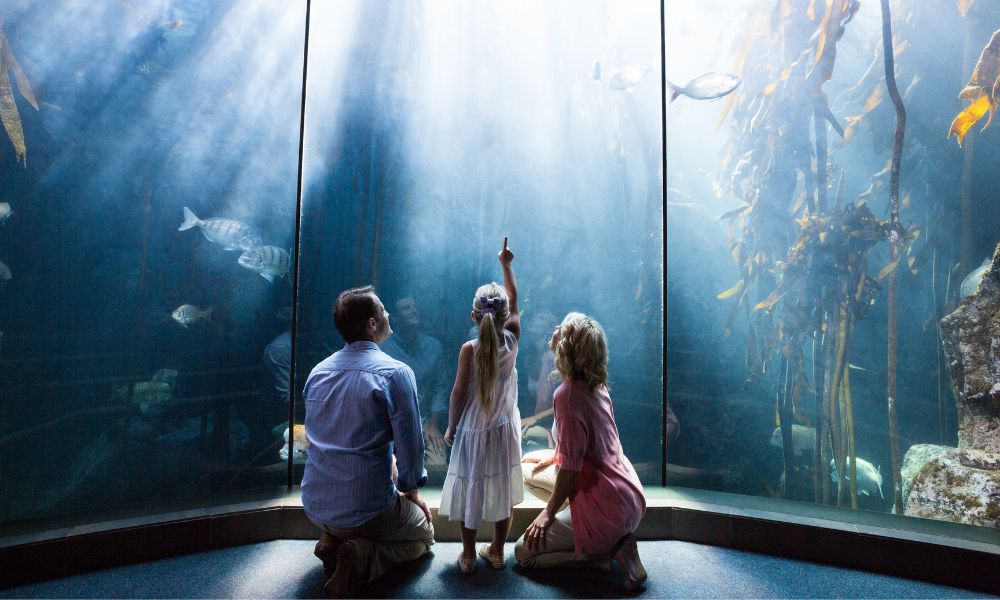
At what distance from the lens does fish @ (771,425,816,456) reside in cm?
386

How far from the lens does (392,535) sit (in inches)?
89.4

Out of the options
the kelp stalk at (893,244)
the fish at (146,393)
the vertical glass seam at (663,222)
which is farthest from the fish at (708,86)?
the fish at (146,393)

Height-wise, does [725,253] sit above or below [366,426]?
above

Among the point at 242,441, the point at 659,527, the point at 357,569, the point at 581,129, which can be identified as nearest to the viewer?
the point at 357,569

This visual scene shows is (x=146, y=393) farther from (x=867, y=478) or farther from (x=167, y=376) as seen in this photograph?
(x=867, y=478)

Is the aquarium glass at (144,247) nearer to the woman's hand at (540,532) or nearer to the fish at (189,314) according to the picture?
the fish at (189,314)

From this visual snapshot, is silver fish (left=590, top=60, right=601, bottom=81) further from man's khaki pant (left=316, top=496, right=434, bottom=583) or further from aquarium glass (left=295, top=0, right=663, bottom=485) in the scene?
man's khaki pant (left=316, top=496, right=434, bottom=583)

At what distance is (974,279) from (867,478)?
5.13 feet

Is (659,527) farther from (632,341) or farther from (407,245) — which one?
(407,245)

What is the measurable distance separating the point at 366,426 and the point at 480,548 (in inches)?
40.7

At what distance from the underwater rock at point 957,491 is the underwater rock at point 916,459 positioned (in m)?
0.03

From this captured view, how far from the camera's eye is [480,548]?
2607 mm

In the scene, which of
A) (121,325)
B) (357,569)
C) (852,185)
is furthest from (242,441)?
(852,185)

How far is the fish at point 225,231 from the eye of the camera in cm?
329
